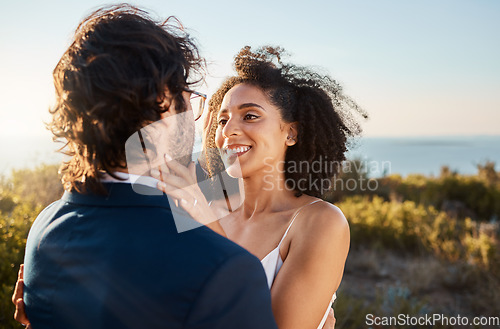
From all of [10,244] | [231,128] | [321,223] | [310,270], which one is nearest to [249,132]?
[231,128]

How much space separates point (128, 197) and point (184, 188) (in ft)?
1.01

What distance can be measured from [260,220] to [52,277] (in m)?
1.59

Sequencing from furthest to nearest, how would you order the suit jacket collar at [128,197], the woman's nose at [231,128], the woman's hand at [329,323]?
the woman's nose at [231,128], the woman's hand at [329,323], the suit jacket collar at [128,197]

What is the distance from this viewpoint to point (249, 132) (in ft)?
8.55

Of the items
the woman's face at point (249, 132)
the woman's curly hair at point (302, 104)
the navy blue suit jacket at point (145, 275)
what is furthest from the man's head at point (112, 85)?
the woman's curly hair at point (302, 104)

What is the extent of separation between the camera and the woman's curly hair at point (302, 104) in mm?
2766

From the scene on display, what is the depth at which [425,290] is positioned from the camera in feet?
20.1

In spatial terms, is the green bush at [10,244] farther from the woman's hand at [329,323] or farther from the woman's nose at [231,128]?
the woman's hand at [329,323]

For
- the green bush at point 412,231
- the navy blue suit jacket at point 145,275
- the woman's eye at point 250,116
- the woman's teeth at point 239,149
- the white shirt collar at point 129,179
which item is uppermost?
the woman's eye at point 250,116

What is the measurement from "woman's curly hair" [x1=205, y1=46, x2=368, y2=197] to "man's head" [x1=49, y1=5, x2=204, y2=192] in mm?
1482

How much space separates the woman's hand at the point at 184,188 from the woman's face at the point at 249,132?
1.04 meters

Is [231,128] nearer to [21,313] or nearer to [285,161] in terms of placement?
[285,161]

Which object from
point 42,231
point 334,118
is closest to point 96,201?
point 42,231

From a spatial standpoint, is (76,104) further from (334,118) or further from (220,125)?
(334,118)
